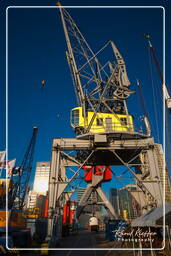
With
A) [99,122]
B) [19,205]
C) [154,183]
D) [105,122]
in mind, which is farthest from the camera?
[19,205]

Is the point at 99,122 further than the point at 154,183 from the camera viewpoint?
Yes

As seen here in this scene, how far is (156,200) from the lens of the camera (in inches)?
667

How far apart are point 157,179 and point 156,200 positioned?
2082mm

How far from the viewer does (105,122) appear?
77.6 ft

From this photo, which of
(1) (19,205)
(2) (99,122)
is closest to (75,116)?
(2) (99,122)

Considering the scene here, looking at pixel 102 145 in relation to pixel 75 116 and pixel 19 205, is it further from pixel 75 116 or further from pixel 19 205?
pixel 19 205

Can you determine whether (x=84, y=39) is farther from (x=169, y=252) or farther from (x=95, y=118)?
(x=169, y=252)

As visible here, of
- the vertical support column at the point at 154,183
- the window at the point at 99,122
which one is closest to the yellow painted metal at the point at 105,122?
the window at the point at 99,122

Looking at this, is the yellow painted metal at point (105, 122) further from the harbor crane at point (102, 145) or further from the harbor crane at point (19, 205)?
the harbor crane at point (19, 205)

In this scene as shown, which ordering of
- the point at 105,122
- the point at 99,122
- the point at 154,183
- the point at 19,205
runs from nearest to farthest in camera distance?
1. the point at 154,183
2. the point at 99,122
3. the point at 105,122
4. the point at 19,205

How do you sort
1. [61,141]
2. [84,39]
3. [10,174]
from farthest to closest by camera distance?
[10,174]
[84,39]
[61,141]

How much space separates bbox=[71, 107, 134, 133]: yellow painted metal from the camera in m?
22.6

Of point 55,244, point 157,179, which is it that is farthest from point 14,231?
point 157,179

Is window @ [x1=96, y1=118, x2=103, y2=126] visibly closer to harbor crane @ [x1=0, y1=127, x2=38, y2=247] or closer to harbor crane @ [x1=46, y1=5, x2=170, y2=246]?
harbor crane @ [x1=46, y1=5, x2=170, y2=246]
